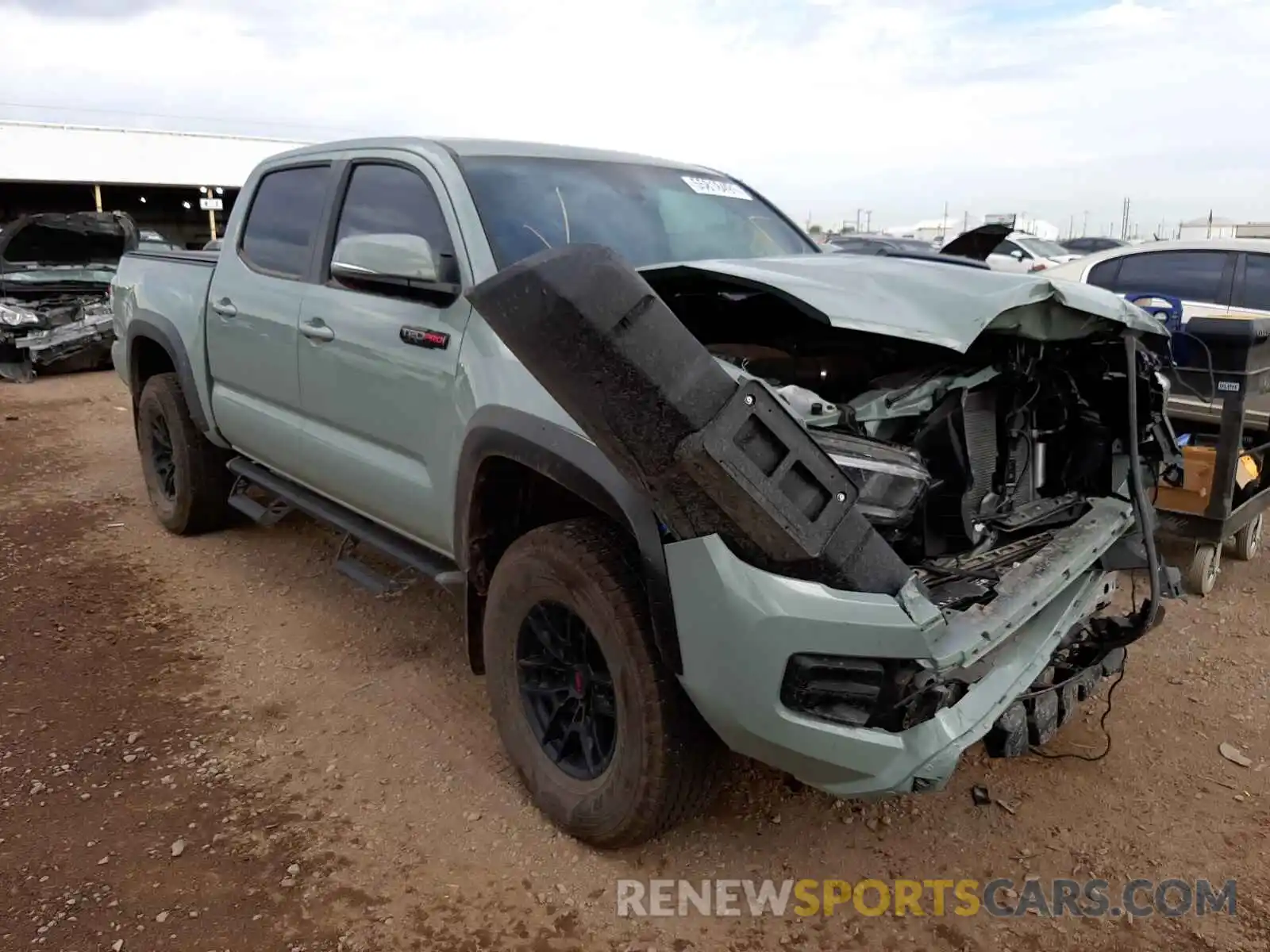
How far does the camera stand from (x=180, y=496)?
5.39 meters

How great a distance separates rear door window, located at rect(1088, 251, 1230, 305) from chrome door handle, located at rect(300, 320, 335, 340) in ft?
19.1

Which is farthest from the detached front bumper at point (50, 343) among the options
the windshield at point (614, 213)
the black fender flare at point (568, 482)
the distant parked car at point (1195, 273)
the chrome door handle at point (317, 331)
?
the distant parked car at point (1195, 273)

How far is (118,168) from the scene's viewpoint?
2742 centimetres

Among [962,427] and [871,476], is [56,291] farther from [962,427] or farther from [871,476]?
[871,476]

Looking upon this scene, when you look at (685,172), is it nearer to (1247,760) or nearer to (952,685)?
(952,685)

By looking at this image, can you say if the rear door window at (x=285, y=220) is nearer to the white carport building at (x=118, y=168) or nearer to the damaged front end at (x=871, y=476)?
the damaged front end at (x=871, y=476)

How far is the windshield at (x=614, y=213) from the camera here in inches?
125

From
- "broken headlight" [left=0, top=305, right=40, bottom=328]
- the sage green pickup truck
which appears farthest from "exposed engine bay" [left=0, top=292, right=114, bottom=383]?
the sage green pickup truck

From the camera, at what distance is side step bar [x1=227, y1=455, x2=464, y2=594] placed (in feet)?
11.1

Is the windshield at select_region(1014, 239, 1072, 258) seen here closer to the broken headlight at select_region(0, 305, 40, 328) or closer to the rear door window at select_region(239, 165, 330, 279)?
the broken headlight at select_region(0, 305, 40, 328)

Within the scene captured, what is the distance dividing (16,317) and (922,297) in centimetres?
1244

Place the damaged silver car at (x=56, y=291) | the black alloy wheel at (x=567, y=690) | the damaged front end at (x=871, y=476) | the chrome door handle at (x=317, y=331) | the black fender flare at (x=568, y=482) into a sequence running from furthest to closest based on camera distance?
the damaged silver car at (x=56, y=291) < the chrome door handle at (x=317, y=331) < the black alloy wheel at (x=567, y=690) < the black fender flare at (x=568, y=482) < the damaged front end at (x=871, y=476)

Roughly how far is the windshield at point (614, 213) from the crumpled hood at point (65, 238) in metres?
10.6

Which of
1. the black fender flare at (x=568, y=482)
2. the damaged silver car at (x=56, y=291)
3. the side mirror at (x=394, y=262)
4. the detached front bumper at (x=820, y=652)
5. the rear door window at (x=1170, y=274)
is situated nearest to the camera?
the detached front bumper at (x=820, y=652)
